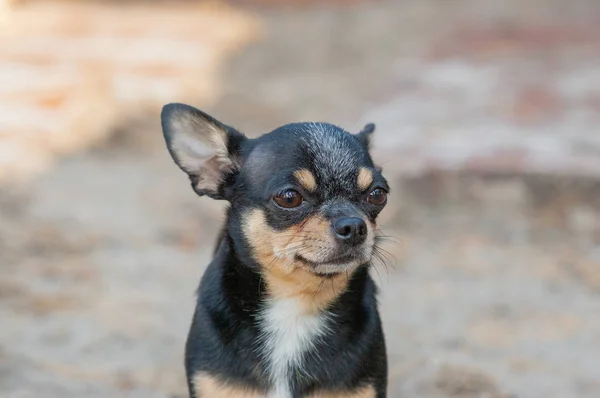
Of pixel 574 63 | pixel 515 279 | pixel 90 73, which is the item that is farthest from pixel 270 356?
pixel 574 63

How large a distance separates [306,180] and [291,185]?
2.2 inches

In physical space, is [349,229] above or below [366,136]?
below

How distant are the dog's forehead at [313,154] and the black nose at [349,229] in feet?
0.63

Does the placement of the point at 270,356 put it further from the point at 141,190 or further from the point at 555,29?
the point at 555,29

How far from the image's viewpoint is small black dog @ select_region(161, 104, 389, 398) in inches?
126

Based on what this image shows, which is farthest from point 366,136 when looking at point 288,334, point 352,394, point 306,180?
point 352,394

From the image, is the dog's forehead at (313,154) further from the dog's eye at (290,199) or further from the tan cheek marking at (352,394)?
the tan cheek marking at (352,394)

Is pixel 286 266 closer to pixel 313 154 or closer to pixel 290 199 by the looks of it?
pixel 290 199

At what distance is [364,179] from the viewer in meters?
3.29

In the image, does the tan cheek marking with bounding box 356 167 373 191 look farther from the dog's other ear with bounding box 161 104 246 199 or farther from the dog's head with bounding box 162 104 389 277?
the dog's other ear with bounding box 161 104 246 199

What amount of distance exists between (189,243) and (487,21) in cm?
642

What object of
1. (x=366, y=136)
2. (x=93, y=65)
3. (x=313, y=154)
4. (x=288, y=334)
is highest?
(x=93, y=65)

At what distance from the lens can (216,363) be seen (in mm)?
3281

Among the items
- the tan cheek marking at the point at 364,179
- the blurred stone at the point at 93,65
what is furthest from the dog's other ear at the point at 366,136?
the blurred stone at the point at 93,65
